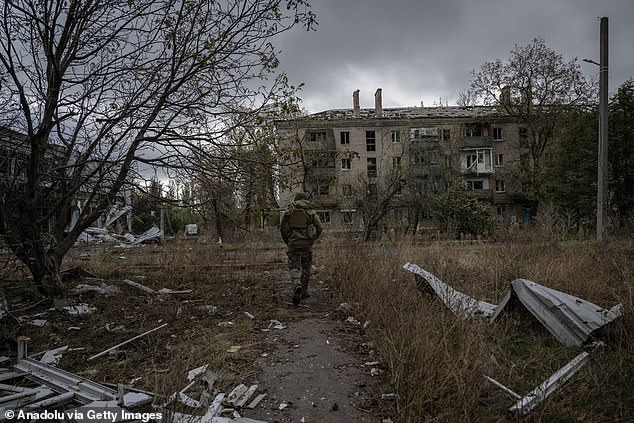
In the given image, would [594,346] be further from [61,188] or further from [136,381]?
[61,188]

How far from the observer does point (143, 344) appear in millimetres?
4922

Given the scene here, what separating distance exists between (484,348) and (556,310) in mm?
1505

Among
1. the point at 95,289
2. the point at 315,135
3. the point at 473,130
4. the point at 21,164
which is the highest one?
the point at 473,130

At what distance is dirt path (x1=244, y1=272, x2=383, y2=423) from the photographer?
130 inches

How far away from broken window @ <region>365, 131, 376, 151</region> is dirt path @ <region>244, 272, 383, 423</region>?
39.3 metres

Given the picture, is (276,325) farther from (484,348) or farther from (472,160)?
(472,160)

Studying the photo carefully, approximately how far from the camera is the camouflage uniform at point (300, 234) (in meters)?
7.50

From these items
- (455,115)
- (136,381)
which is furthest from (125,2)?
(455,115)

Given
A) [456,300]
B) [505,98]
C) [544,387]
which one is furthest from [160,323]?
[505,98]

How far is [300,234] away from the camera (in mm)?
7555

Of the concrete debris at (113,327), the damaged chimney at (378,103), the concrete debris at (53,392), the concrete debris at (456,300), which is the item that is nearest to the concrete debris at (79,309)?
the concrete debris at (113,327)

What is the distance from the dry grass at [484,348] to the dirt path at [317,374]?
0.28m

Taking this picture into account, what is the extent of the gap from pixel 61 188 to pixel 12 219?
3.61 ft

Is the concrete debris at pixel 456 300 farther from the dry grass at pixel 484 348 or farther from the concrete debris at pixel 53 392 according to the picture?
the concrete debris at pixel 53 392
